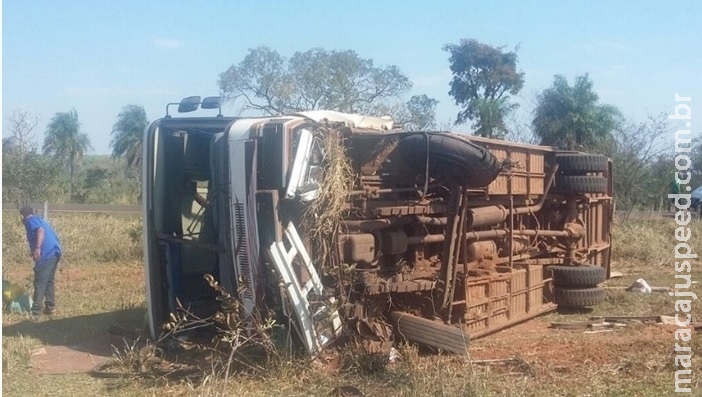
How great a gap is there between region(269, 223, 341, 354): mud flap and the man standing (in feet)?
17.1

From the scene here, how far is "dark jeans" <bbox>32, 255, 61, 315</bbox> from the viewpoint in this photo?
35.7ft

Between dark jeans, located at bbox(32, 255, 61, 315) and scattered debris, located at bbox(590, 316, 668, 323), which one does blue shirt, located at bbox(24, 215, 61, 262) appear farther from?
scattered debris, located at bbox(590, 316, 668, 323)

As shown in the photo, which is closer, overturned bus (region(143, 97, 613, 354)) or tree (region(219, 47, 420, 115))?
overturned bus (region(143, 97, 613, 354))

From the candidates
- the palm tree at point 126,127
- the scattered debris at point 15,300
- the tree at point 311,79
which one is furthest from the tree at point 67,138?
the scattered debris at point 15,300

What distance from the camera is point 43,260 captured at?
11008mm

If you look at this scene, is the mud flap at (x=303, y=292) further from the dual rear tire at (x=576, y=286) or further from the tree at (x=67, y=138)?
the tree at (x=67, y=138)

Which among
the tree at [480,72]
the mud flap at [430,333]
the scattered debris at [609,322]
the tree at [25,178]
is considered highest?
the tree at [480,72]

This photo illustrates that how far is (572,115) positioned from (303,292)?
22.8 metres

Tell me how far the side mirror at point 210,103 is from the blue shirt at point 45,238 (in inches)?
143

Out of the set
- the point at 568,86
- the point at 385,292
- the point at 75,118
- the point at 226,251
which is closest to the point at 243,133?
the point at 226,251

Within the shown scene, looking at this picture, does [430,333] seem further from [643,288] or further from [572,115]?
[572,115]

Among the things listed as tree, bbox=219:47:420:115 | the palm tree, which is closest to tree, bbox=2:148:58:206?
tree, bbox=219:47:420:115

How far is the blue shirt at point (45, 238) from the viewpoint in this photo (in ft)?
36.3

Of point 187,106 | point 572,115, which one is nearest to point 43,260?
point 187,106
